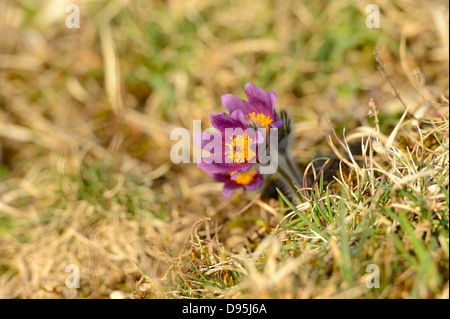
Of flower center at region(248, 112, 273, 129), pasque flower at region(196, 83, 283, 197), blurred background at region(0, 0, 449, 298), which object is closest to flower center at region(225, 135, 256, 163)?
pasque flower at region(196, 83, 283, 197)

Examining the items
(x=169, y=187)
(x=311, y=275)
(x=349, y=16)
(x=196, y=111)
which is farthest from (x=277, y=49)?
(x=311, y=275)

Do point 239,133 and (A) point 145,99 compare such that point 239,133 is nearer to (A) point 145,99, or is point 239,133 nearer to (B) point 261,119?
(B) point 261,119

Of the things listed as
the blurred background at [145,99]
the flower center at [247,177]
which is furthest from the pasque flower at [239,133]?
the blurred background at [145,99]

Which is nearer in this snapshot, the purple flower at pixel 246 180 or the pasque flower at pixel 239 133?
the pasque flower at pixel 239 133

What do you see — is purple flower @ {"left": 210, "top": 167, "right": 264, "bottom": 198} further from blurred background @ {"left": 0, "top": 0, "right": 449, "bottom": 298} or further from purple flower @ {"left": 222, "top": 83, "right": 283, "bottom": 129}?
purple flower @ {"left": 222, "top": 83, "right": 283, "bottom": 129}

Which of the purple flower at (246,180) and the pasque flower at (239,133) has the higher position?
the pasque flower at (239,133)

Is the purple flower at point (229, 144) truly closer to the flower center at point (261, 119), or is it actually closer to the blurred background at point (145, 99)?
the flower center at point (261, 119)

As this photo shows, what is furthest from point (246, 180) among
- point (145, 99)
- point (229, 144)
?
point (145, 99)
